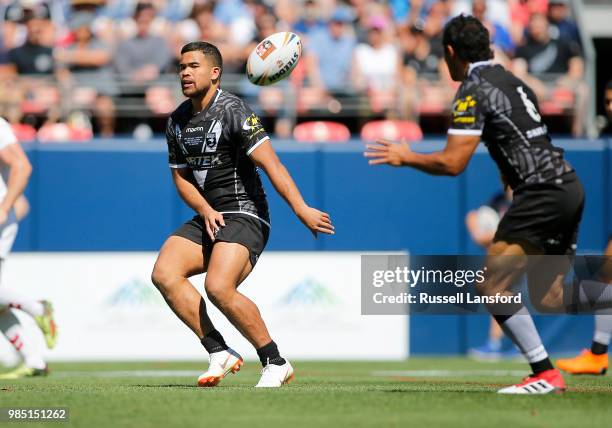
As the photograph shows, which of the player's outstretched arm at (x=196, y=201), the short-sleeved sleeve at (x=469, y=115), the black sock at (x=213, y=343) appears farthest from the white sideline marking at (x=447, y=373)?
the short-sleeved sleeve at (x=469, y=115)

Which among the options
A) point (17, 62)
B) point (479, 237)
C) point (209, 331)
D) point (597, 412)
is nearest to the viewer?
point (597, 412)

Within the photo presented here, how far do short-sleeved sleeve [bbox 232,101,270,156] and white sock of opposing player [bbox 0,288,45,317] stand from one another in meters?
3.27

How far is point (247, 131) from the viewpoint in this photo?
25.8ft

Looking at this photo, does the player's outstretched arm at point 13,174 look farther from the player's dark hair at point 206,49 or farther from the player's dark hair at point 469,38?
the player's dark hair at point 469,38

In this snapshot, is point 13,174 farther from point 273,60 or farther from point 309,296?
point 309,296

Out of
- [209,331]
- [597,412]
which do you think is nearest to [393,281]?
[209,331]

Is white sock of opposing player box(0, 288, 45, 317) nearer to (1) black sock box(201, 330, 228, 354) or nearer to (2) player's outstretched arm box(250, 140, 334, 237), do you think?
(1) black sock box(201, 330, 228, 354)

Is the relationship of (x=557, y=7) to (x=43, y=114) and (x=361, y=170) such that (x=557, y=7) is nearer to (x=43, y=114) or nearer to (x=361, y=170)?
(x=361, y=170)

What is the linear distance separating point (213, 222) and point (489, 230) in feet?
24.2

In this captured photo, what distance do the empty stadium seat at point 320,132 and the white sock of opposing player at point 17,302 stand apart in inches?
229

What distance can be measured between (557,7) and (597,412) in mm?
12014

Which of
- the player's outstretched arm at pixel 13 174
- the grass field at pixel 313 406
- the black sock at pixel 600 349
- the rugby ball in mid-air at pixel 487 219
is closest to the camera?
the grass field at pixel 313 406

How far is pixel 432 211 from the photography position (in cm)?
1505

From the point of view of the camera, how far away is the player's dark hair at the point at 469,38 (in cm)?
710
